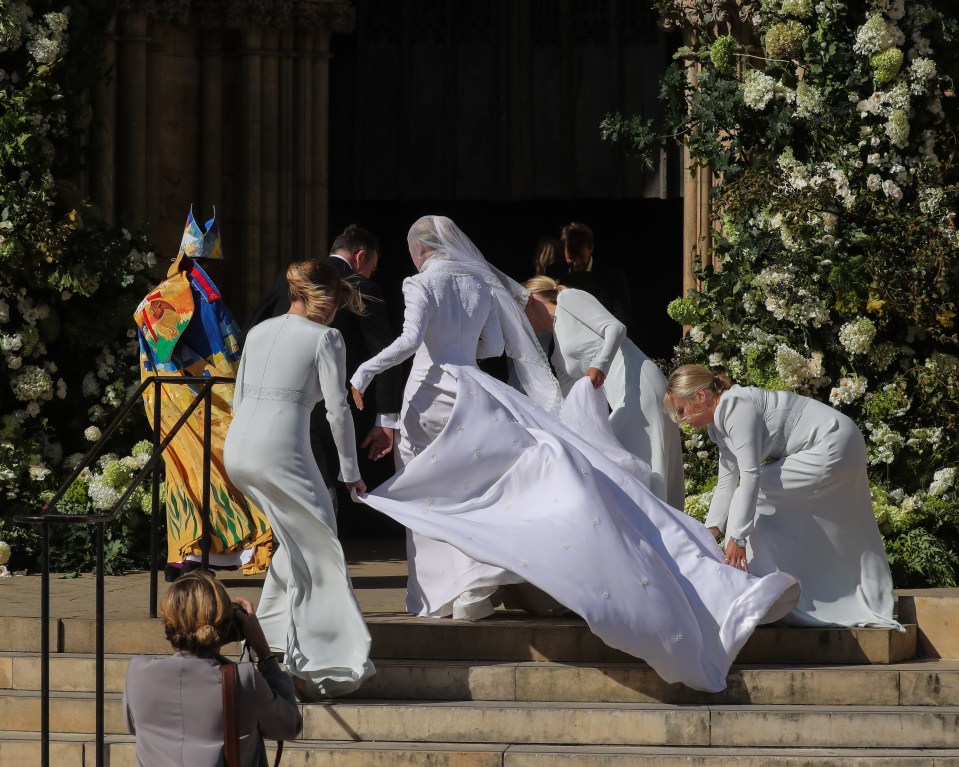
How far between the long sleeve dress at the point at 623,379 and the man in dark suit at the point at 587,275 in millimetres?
833

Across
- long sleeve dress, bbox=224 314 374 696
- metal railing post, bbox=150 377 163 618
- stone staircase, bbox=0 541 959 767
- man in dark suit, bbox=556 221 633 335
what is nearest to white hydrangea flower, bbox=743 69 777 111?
man in dark suit, bbox=556 221 633 335

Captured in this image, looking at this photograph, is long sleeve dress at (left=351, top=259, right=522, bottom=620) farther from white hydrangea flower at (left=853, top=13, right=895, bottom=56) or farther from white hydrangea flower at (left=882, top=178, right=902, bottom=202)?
white hydrangea flower at (left=853, top=13, right=895, bottom=56)

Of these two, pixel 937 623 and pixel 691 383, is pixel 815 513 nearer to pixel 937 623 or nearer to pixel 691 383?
pixel 937 623

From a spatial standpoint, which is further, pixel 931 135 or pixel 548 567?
pixel 931 135

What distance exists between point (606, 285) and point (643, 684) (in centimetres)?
321

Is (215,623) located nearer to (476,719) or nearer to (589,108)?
(476,719)

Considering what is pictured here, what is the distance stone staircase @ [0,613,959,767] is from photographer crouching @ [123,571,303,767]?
6.66ft

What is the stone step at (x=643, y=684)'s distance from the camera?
673 centimetres

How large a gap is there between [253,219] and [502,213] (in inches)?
83.5

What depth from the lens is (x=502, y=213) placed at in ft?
42.8

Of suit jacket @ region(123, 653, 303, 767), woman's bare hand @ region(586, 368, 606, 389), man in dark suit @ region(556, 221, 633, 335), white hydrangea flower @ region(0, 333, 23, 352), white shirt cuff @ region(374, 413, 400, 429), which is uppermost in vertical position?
man in dark suit @ region(556, 221, 633, 335)

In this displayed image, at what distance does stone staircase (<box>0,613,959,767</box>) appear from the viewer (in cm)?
644

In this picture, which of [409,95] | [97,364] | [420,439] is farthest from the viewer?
[409,95]

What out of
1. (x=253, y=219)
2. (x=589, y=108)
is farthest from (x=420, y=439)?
(x=589, y=108)
